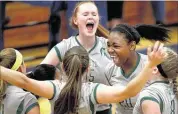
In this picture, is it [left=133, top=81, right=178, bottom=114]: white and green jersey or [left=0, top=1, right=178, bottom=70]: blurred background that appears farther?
[left=0, top=1, right=178, bottom=70]: blurred background

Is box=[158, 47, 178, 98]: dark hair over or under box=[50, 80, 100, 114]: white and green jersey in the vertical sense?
over

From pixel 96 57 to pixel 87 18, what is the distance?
1.07 feet


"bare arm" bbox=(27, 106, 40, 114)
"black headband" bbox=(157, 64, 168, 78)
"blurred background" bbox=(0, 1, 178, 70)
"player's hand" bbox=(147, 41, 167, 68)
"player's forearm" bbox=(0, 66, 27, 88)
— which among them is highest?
"player's hand" bbox=(147, 41, 167, 68)

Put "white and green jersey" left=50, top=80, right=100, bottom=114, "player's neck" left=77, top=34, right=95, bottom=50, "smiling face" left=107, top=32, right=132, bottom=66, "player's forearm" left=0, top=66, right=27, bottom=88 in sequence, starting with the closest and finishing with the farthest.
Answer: "player's forearm" left=0, top=66, right=27, bottom=88
"white and green jersey" left=50, top=80, right=100, bottom=114
"smiling face" left=107, top=32, right=132, bottom=66
"player's neck" left=77, top=34, right=95, bottom=50

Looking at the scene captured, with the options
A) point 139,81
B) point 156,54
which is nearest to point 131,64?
point 139,81

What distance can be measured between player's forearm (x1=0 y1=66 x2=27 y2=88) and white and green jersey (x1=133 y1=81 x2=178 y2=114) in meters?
0.66

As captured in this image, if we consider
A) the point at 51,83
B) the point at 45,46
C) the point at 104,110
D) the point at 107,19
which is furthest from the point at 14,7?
the point at 51,83

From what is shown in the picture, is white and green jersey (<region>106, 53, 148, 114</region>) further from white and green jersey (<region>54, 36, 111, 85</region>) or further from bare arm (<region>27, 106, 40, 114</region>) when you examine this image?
bare arm (<region>27, 106, 40, 114</region>)

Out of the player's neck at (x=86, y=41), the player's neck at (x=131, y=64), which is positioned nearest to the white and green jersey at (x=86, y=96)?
the player's neck at (x=131, y=64)

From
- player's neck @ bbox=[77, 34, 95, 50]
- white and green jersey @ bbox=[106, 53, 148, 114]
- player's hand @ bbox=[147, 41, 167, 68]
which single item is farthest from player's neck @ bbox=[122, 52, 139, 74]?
player's hand @ bbox=[147, 41, 167, 68]

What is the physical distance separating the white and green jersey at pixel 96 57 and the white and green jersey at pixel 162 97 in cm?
87

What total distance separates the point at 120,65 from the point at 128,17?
4110 mm

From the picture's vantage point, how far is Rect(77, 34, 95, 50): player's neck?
457cm

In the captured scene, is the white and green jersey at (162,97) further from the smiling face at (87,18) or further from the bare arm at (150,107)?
the smiling face at (87,18)
